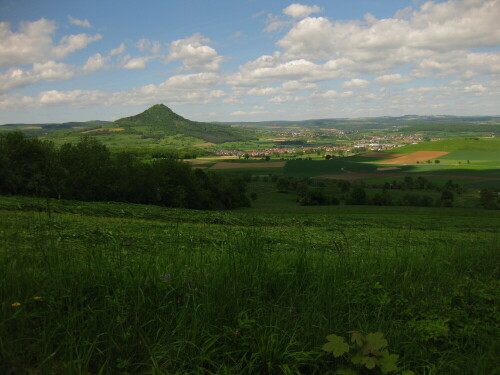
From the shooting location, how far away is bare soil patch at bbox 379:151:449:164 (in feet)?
406

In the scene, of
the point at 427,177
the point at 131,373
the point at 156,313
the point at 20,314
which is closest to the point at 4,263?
the point at 20,314

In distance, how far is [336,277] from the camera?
4.31m

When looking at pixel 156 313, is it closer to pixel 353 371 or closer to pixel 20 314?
pixel 20 314

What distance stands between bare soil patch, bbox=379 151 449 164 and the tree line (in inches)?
3675

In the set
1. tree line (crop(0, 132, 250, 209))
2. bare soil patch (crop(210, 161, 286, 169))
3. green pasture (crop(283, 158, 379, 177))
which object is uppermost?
tree line (crop(0, 132, 250, 209))

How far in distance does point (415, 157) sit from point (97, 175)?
121445mm

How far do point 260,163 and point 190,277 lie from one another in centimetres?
12497

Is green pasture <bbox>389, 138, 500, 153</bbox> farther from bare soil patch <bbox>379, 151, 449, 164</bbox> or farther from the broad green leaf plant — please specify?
the broad green leaf plant

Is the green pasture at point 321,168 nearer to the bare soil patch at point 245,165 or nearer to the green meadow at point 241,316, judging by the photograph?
the bare soil patch at point 245,165

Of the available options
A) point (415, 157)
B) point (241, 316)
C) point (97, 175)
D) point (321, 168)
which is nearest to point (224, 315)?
point (241, 316)

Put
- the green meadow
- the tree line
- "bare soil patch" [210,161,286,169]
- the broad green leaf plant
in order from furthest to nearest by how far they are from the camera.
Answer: "bare soil patch" [210,161,286,169] → the tree line → the green meadow → the broad green leaf plant

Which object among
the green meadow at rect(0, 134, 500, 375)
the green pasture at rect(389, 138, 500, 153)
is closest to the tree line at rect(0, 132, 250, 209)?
the green meadow at rect(0, 134, 500, 375)

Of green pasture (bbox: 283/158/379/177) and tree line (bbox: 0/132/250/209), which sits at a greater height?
tree line (bbox: 0/132/250/209)

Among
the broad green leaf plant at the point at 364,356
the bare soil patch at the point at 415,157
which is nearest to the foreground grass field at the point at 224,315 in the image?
the broad green leaf plant at the point at 364,356
